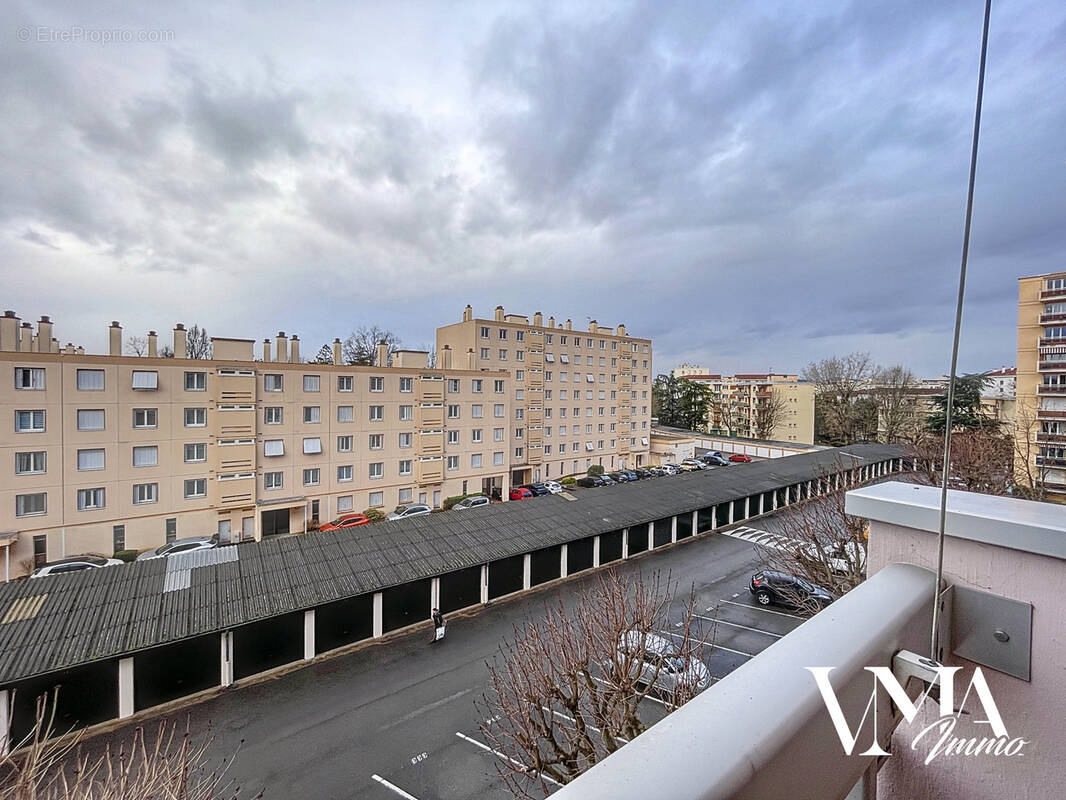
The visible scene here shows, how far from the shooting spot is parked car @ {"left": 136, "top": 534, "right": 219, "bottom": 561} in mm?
17450

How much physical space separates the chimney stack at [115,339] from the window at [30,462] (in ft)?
13.5

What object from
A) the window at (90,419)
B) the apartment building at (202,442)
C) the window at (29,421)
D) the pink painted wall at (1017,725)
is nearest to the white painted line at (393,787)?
the pink painted wall at (1017,725)

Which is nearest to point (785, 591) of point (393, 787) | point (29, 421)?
point (393, 787)

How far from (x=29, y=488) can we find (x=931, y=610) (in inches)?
946

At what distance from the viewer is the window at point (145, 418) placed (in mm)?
18438

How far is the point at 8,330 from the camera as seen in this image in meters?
17.3

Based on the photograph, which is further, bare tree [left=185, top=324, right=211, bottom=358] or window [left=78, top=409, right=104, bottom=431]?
bare tree [left=185, top=324, right=211, bottom=358]

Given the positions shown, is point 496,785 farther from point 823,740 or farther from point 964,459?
point 964,459

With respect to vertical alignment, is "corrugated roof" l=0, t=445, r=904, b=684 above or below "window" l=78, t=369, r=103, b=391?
below

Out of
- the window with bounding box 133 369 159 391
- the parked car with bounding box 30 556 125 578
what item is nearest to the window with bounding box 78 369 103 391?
the window with bounding box 133 369 159 391

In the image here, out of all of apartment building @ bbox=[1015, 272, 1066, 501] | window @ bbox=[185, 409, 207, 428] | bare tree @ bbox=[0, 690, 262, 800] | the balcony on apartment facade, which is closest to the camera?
the balcony on apartment facade

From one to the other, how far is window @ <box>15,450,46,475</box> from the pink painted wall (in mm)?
23756

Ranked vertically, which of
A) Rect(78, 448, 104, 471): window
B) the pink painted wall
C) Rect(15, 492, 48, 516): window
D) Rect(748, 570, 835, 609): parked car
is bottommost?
Rect(748, 570, 835, 609): parked car

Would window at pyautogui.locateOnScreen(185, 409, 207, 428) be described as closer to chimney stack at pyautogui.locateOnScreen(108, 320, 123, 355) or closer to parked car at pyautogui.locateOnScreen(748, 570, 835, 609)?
chimney stack at pyautogui.locateOnScreen(108, 320, 123, 355)
